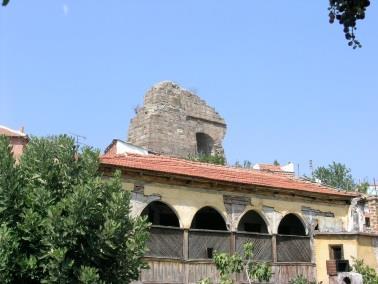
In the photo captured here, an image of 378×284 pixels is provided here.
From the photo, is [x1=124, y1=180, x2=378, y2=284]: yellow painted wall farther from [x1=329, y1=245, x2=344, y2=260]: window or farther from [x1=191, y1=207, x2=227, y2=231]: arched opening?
[x1=191, y1=207, x2=227, y2=231]: arched opening

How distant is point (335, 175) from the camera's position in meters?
48.5

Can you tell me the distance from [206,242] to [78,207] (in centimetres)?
790

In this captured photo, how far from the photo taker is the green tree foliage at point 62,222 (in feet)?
34.2

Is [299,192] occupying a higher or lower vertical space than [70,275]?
higher

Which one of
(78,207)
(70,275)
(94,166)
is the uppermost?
(94,166)

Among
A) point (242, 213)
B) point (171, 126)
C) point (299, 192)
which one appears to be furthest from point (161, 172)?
point (171, 126)

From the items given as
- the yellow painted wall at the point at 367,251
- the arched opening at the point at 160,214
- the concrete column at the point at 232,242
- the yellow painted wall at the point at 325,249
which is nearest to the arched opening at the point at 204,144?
the yellow painted wall at the point at 325,249

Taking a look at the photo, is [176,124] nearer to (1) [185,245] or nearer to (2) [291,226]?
(2) [291,226]

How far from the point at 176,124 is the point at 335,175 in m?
18.8

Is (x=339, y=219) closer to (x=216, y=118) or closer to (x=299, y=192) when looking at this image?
(x=299, y=192)

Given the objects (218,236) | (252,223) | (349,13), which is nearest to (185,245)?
(218,236)

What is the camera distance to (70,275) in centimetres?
1056

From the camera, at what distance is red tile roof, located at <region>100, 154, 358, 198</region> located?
17.6 m

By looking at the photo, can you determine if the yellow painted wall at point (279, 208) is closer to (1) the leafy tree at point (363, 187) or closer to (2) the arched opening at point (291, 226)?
(2) the arched opening at point (291, 226)
